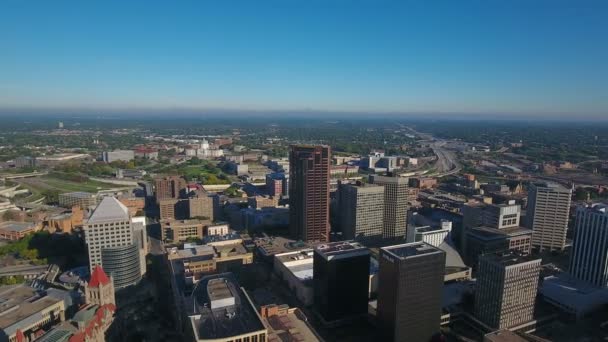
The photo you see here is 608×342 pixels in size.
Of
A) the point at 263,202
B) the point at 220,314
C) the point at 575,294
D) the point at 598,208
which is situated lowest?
the point at 575,294

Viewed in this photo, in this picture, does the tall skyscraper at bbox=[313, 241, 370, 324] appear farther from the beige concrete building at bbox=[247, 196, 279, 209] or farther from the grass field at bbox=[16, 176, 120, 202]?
the grass field at bbox=[16, 176, 120, 202]

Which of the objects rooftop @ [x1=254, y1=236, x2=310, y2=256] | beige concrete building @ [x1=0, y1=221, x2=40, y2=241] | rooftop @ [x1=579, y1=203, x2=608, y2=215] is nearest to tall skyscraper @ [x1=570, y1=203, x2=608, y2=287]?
rooftop @ [x1=579, y1=203, x2=608, y2=215]

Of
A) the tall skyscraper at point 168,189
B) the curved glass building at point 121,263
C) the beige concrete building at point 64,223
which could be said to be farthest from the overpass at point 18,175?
the curved glass building at point 121,263

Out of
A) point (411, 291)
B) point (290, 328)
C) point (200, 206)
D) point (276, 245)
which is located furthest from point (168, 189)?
point (411, 291)

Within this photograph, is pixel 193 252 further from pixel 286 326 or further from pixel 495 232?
pixel 495 232

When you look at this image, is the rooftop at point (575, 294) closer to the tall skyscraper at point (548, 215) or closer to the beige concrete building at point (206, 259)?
the tall skyscraper at point (548, 215)

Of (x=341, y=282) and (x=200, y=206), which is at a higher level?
(x=341, y=282)

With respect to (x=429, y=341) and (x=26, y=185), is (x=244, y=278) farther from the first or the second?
(x=26, y=185)

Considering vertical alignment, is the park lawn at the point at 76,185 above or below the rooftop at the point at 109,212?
below
